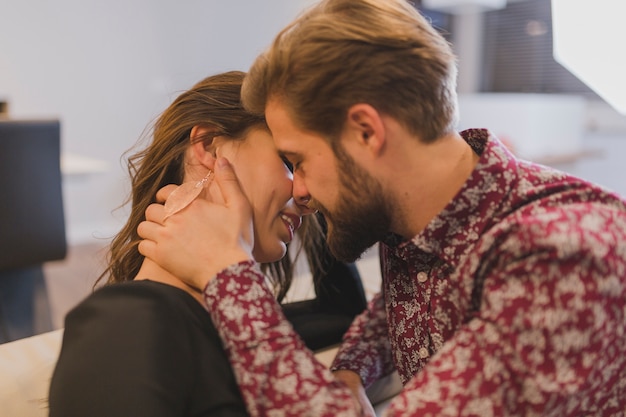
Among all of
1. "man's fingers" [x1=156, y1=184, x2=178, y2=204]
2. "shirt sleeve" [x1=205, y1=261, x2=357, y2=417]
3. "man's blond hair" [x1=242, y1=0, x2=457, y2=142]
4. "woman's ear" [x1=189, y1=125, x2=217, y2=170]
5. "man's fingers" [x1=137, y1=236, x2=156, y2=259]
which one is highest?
"man's blond hair" [x1=242, y1=0, x2=457, y2=142]

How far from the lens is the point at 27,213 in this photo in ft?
9.19

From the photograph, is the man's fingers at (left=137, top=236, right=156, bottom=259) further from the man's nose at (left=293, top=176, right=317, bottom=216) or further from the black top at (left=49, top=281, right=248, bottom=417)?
the man's nose at (left=293, top=176, right=317, bottom=216)

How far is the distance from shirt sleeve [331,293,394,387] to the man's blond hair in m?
0.57

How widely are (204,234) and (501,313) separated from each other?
485mm

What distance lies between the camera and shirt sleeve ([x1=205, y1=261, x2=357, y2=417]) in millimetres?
906

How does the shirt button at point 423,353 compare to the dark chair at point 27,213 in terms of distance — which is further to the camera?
the dark chair at point 27,213

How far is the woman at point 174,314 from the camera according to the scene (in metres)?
0.91

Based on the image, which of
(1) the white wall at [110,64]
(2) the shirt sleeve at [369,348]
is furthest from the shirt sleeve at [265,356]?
(1) the white wall at [110,64]

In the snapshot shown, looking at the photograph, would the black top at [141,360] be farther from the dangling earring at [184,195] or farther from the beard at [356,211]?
the beard at [356,211]

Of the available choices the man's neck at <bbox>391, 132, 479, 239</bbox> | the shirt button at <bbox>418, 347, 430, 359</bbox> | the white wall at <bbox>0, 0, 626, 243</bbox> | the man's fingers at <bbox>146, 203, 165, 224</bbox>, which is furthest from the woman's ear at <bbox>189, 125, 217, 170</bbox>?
the white wall at <bbox>0, 0, 626, 243</bbox>

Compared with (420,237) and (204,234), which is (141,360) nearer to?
(204,234)

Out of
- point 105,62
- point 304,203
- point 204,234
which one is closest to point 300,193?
point 304,203

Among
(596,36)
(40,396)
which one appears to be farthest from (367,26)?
(596,36)

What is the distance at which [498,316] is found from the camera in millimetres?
860
